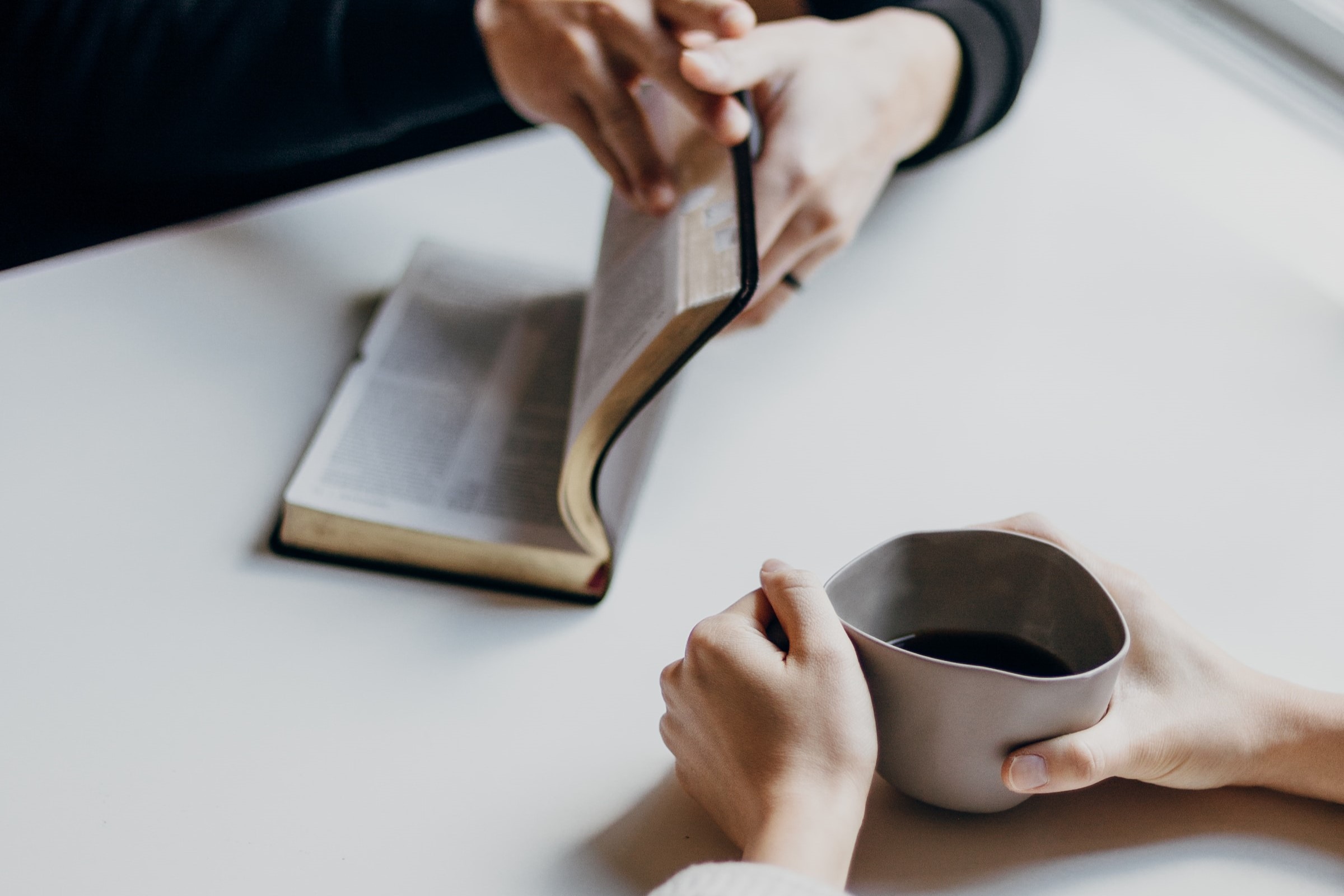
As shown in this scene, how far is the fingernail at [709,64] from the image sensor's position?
59 centimetres

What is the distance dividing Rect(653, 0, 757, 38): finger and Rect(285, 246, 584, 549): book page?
20 centimetres

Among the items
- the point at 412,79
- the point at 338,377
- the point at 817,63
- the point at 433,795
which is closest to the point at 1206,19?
the point at 817,63

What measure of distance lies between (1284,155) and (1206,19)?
19 cm

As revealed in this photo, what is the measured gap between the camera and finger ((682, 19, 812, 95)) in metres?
0.59

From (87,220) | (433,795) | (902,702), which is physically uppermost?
(902,702)

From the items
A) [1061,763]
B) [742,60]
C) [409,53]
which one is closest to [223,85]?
[409,53]

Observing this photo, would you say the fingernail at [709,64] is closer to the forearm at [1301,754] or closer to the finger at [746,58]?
the finger at [746,58]

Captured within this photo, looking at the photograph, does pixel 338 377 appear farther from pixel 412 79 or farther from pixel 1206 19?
pixel 1206 19

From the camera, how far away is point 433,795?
0.44 m

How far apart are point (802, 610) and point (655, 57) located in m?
0.41

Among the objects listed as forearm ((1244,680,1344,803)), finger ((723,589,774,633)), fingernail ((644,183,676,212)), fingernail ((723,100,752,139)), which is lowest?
finger ((723,589,774,633))

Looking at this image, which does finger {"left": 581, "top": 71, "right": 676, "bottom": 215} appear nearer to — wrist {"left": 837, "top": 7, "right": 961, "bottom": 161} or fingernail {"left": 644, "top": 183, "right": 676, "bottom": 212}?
fingernail {"left": 644, "top": 183, "right": 676, "bottom": 212}

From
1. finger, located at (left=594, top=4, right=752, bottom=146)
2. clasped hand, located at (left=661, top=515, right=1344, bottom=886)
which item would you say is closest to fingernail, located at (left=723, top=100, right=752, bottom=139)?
finger, located at (left=594, top=4, right=752, bottom=146)

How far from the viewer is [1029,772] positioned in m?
0.39
